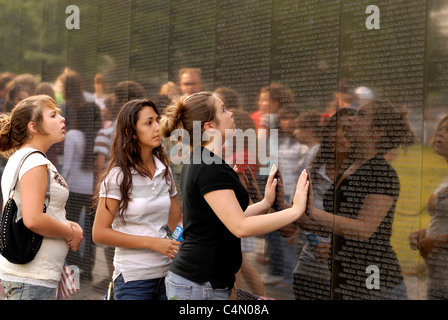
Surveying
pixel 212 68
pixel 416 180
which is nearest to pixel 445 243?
pixel 416 180

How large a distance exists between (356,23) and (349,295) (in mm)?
1879

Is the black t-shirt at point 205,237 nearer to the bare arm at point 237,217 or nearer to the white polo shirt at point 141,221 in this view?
the bare arm at point 237,217

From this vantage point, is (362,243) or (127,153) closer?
(127,153)

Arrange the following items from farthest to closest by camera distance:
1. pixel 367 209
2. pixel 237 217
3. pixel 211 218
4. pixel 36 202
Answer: pixel 367 209 < pixel 36 202 < pixel 211 218 < pixel 237 217

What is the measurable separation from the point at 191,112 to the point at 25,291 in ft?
4.76

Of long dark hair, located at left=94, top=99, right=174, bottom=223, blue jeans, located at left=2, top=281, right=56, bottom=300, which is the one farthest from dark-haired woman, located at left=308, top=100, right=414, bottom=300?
blue jeans, located at left=2, top=281, right=56, bottom=300

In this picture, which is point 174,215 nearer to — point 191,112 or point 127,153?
point 127,153

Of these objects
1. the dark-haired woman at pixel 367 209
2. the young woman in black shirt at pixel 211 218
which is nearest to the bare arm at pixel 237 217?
the young woman in black shirt at pixel 211 218

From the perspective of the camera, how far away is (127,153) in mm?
3828

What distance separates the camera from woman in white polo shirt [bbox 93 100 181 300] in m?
3.71

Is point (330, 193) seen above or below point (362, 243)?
above

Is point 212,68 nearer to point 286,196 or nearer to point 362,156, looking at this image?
point 286,196

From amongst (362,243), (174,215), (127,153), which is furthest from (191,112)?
(362,243)

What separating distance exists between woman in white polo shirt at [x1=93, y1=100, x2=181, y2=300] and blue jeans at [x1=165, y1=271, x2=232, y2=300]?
0.37m
